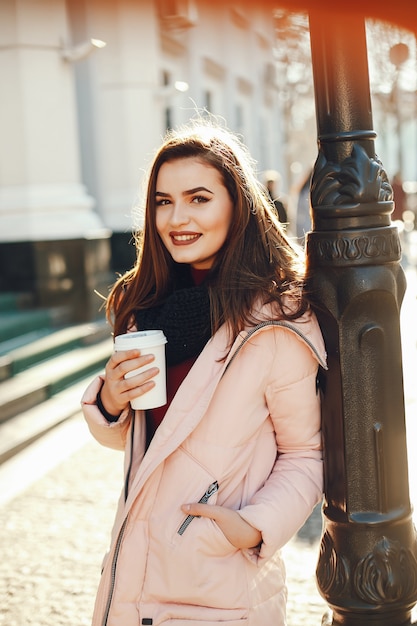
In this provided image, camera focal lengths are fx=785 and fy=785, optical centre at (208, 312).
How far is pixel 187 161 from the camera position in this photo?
2.08 m

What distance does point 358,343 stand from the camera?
1956 mm

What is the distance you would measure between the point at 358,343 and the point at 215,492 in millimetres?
508

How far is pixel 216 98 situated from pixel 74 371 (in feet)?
43.9

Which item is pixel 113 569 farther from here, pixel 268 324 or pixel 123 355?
pixel 268 324

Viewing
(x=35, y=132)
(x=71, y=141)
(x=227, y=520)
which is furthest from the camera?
(x=71, y=141)

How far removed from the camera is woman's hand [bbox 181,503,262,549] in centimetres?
183

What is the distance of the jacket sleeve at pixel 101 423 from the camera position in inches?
82.7

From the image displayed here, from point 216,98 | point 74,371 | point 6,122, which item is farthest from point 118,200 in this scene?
point 216,98

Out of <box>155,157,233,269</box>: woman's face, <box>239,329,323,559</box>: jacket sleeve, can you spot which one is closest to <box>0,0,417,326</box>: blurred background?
<box>155,157,233,269</box>: woman's face

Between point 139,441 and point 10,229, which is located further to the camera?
point 10,229

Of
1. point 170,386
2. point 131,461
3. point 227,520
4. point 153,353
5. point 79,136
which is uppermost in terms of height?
point 79,136

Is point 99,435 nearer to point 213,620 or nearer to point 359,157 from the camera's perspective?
point 213,620

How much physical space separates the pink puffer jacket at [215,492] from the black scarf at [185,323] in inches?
3.4

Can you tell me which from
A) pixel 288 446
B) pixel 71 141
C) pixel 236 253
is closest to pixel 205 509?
pixel 288 446
